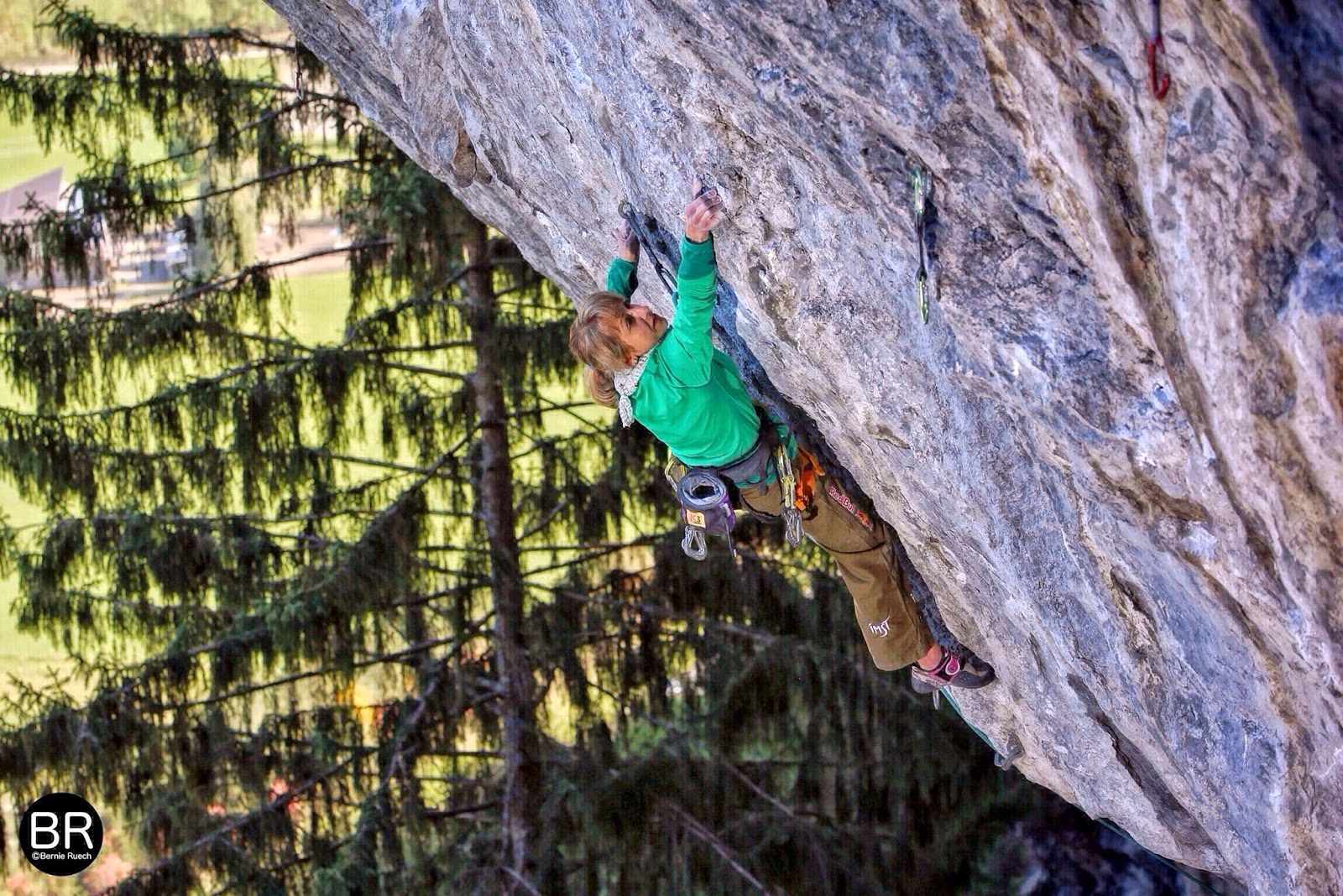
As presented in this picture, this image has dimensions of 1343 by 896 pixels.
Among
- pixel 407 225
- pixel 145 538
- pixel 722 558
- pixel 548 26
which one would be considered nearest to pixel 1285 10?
pixel 548 26

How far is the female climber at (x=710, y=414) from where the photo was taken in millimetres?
3504

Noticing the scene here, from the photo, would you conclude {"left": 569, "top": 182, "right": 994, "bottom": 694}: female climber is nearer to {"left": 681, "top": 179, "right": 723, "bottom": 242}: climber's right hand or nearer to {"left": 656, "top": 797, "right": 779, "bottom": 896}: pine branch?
{"left": 681, "top": 179, "right": 723, "bottom": 242}: climber's right hand

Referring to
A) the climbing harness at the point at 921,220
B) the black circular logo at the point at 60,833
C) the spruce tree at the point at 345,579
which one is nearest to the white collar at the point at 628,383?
the climbing harness at the point at 921,220

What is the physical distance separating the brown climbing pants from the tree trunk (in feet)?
13.6

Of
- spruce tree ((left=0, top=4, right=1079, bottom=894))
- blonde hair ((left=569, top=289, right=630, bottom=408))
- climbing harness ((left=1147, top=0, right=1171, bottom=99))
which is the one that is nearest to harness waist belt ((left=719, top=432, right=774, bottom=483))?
blonde hair ((left=569, top=289, right=630, bottom=408))

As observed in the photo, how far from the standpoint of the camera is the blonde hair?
358 cm

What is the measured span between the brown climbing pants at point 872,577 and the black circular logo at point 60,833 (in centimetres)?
656

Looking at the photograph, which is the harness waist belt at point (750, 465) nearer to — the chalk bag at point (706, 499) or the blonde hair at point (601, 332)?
the chalk bag at point (706, 499)

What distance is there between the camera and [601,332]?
3.58 m

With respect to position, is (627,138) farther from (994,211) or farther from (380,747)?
(380,747)

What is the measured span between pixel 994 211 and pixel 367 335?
6211 millimetres

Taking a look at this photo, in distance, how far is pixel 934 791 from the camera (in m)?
9.46

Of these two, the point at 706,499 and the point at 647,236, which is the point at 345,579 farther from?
the point at 647,236

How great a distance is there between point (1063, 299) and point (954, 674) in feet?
6.87
